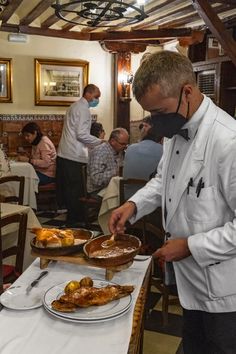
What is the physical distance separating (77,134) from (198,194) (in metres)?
3.84

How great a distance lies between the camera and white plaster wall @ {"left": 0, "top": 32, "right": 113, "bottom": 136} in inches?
242

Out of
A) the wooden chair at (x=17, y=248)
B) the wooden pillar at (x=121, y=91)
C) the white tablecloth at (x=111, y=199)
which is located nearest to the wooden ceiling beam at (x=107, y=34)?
the wooden pillar at (x=121, y=91)

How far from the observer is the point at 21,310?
1.13 m

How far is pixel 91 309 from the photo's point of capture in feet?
3.66

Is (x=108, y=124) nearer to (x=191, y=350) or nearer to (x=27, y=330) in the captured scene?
(x=191, y=350)

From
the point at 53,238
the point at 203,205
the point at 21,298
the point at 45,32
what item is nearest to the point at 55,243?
the point at 53,238

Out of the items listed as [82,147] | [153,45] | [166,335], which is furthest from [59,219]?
[153,45]

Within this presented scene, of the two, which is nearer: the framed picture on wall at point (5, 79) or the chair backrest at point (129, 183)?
the chair backrest at point (129, 183)

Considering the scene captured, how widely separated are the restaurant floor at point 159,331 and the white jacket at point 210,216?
1070 mm

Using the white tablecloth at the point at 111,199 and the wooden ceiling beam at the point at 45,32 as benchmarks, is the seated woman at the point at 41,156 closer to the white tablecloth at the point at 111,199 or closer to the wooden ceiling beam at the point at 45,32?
the wooden ceiling beam at the point at 45,32

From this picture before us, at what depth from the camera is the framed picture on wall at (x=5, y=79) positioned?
238 inches

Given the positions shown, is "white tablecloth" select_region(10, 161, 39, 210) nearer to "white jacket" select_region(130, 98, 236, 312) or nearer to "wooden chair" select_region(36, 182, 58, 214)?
"wooden chair" select_region(36, 182, 58, 214)

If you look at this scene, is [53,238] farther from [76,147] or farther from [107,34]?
[107,34]

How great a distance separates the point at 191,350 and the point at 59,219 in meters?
3.87
